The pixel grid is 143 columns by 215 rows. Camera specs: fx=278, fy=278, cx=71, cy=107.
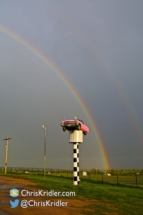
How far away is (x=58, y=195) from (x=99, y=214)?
17.5ft

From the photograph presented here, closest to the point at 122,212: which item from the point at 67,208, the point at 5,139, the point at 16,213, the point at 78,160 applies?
the point at 67,208

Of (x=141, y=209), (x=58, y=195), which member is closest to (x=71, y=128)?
(x=58, y=195)

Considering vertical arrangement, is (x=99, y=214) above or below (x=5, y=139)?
below

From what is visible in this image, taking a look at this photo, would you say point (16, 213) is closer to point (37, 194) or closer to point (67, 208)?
point (67, 208)

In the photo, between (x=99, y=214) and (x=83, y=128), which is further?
(x=83, y=128)

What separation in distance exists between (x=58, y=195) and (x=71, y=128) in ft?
→ 29.4

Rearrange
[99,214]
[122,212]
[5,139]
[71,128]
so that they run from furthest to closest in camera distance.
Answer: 1. [5,139]
2. [71,128]
3. [122,212]
4. [99,214]

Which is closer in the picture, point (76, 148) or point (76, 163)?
point (76, 163)

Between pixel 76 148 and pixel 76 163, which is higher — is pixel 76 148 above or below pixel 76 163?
above

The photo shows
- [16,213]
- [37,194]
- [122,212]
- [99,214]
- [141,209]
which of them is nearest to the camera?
[16,213]

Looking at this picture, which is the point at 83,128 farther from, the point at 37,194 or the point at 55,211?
the point at 55,211

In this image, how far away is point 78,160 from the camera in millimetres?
24453

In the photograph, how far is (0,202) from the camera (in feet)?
41.1

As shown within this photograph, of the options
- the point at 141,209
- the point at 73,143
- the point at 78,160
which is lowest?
the point at 141,209
